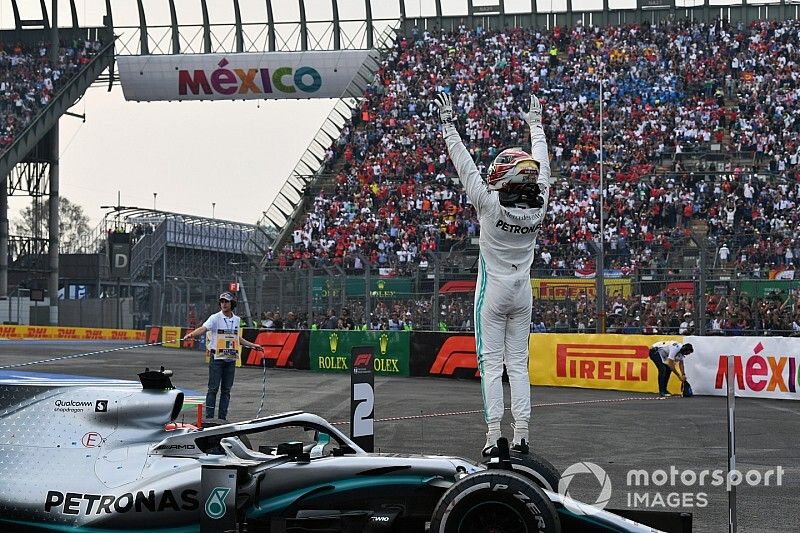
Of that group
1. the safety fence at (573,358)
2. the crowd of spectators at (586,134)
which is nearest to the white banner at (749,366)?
the safety fence at (573,358)

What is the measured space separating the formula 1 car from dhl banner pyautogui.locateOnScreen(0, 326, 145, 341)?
3402cm

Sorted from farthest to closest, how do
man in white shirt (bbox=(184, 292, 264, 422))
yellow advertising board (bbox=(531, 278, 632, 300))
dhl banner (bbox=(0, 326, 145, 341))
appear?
dhl banner (bbox=(0, 326, 145, 341)) < yellow advertising board (bbox=(531, 278, 632, 300)) < man in white shirt (bbox=(184, 292, 264, 422))

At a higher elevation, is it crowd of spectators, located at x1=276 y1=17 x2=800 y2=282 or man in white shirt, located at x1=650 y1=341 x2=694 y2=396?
crowd of spectators, located at x1=276 y1=17 x2=800 y2=282

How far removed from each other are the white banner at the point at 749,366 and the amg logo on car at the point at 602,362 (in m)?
0.91

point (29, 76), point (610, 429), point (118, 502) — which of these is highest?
point (29, 76)

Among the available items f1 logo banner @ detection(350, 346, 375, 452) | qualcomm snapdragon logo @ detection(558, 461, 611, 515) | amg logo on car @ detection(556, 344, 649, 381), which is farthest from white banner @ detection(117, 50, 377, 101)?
f1 logo banner @ detection(350, 346, 375, 452)

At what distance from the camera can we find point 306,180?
136 ft

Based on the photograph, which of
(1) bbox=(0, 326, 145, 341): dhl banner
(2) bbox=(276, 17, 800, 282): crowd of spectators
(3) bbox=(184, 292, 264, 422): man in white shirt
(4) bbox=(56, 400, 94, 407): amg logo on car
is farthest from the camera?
(1) bbox=(0, 326, 145, 341): dhl banner

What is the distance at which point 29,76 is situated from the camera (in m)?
45.5

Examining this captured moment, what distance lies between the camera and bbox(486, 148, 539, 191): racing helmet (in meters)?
7.48

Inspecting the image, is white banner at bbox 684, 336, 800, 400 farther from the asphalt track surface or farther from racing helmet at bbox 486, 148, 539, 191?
racing helmet at bbox 486, 148, 539, 191

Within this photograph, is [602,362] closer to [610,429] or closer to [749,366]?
[749,366]

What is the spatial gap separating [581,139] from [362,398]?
2894 centimetres

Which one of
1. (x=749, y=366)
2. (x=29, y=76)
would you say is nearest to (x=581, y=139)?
(x=749, y=366)
